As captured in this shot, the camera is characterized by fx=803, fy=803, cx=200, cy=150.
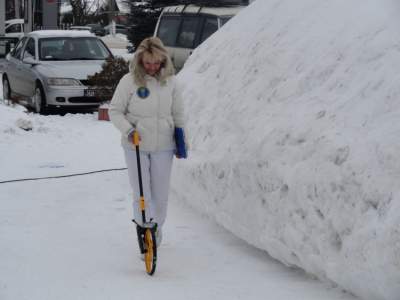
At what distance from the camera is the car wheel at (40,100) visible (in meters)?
14.7

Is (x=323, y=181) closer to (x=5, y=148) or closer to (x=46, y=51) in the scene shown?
(x=5, y=148)

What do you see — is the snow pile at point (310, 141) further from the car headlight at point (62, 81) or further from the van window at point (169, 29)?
the van window at point (169, 29)

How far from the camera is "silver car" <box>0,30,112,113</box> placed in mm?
14492

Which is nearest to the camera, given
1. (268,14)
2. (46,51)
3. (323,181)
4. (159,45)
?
(323,181)

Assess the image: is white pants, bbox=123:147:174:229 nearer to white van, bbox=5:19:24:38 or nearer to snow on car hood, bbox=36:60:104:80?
snow on car hood, bbox=36:60:104:80

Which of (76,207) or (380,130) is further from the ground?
(380,130)

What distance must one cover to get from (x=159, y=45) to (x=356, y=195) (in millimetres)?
1825

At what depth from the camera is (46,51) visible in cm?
1566

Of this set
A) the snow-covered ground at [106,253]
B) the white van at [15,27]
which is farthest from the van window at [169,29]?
the white van at [15,27]

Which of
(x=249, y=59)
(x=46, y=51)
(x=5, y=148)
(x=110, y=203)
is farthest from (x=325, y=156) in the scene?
(x=46, y=51)

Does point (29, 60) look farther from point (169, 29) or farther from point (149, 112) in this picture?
point (149, 112)

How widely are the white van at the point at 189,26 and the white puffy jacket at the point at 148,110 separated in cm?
1149

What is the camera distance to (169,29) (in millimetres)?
18750

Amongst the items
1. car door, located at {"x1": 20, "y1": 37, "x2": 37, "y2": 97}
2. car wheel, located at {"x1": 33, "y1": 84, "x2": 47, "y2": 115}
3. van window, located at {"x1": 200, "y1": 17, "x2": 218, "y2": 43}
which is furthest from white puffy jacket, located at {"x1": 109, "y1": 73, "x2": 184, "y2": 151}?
van window, located at {"x1": 200, "y1": 17, "x2": 218, "y2": 43}
